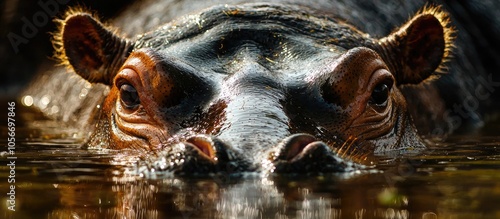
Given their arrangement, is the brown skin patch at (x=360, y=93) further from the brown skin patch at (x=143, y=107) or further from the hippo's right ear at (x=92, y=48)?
the hippo's right ear at (x=92, y=48)

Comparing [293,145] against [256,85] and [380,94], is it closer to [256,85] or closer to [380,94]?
[256,85]

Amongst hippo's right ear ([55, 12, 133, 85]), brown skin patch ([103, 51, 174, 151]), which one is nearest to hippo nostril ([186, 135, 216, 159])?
brown skin patch ([103, 51, 174, 151])

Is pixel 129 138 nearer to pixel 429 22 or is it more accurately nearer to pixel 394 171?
pixel 394 171

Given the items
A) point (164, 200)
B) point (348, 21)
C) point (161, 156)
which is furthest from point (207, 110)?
point (348, 21)

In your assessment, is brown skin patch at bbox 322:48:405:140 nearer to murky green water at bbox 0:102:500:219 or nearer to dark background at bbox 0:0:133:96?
murky green water at bbox 0:102:500:219

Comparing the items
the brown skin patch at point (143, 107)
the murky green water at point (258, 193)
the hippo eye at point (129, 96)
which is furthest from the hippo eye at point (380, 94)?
the hippo eye at point (129, 96)

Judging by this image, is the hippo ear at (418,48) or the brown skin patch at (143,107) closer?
the brown skin patch at (143,107)
